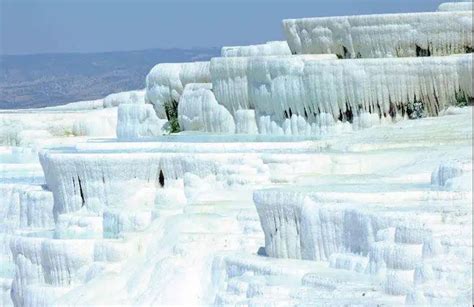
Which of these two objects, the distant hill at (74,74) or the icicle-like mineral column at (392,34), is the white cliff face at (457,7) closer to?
the icicle-like mineral column at (392,34)

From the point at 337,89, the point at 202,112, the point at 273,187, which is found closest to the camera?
the point at 273,187

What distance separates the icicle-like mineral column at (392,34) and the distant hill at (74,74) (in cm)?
6697

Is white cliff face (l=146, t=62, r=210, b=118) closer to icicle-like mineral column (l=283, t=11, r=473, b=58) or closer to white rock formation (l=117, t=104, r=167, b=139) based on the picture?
white rock formation (l=117, t=104, r=167, b=139)

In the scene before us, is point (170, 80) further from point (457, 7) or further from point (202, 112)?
point (457, 7)

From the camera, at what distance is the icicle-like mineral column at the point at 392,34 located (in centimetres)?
3388

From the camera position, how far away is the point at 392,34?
113 ft

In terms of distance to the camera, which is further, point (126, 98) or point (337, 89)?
point (126, 98)

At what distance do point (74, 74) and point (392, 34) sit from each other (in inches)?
3917

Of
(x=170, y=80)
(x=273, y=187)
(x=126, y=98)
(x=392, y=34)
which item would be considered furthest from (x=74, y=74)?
(x=273, y=187)

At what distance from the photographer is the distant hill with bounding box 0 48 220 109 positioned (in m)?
→ 111

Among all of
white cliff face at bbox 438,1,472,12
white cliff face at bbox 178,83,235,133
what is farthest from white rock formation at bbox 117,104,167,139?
white cliff face at bbox 438,1,472,12

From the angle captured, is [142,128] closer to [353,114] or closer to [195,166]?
[353,114]

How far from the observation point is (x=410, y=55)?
34.4 meters

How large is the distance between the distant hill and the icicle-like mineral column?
220 ft
